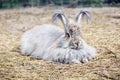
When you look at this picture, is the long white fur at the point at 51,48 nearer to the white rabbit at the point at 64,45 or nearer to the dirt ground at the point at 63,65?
the white rabbit at the point at 64,45

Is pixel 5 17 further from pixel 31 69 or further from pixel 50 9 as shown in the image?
pixel 31 69

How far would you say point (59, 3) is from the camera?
15.4 m

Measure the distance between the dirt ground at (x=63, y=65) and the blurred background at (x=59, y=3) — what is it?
→ 1989 mm

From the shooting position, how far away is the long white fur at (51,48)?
694cm

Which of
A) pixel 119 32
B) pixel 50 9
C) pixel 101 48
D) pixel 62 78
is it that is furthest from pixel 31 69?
pixel 50 9

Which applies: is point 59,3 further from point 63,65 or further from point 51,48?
point 63,65

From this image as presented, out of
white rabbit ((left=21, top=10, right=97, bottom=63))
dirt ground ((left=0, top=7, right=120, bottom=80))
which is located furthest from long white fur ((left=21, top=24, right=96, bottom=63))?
dirt ground ((left=0, top=7, right=120, bottom=80))

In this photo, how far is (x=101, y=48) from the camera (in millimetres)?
8086

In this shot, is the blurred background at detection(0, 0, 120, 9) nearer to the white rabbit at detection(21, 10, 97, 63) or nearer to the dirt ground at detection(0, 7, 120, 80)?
the dirt ground at detection(0, 7, 120, 80)

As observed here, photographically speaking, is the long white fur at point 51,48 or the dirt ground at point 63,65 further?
the long white fur at point 51,48

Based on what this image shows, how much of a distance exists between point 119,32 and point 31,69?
385 centimetres

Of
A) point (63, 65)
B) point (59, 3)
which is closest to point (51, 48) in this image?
point (63, 65)

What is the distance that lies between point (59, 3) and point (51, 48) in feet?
27.2

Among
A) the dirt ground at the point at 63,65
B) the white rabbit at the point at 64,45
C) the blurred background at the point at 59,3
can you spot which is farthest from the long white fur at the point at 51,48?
the blurred background at the point at 59,3
